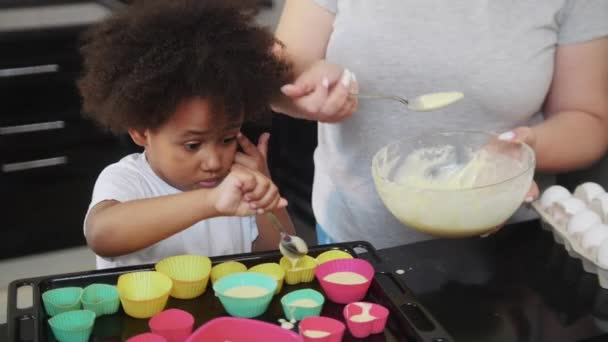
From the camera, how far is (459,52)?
41.1 inches

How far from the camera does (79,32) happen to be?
2188 millimetres

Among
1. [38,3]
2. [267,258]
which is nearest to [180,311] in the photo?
[267,258]

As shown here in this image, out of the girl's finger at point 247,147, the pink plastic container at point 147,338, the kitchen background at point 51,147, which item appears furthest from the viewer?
the kitchen background at point 51,147

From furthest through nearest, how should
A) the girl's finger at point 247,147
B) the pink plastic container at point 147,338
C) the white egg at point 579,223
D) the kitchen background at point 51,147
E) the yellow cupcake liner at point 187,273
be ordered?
the kitchen background at point 51,147
the girl's finger at point 247,147
the white egg at point 579,223
the yellow cupcake liner at point 187,273
the pink plastic container at point 147,338

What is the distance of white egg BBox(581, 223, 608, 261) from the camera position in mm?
930

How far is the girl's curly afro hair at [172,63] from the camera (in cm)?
94

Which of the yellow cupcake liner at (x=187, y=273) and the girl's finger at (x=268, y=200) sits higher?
the girl's finger at (x=268, y=200)

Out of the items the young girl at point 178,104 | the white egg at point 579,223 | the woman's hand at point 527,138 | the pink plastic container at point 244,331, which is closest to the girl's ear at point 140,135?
the young girl at point 178,104

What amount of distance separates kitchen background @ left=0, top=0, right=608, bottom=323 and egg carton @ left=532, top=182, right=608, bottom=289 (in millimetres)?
1179

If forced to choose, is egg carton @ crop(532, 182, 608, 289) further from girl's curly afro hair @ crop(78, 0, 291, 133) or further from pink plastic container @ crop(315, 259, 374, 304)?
girl's curly afro hair @ crop(78, 0, 291, 133)

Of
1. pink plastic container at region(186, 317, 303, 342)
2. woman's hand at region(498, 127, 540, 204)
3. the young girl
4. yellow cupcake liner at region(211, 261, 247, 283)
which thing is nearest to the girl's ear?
the young girl

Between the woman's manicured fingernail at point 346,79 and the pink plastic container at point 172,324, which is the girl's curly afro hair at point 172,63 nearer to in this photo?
the woman's manicured fingernail at point 346,79

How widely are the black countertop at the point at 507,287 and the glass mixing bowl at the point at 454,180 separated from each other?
0.06m

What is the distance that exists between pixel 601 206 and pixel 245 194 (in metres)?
0.50
